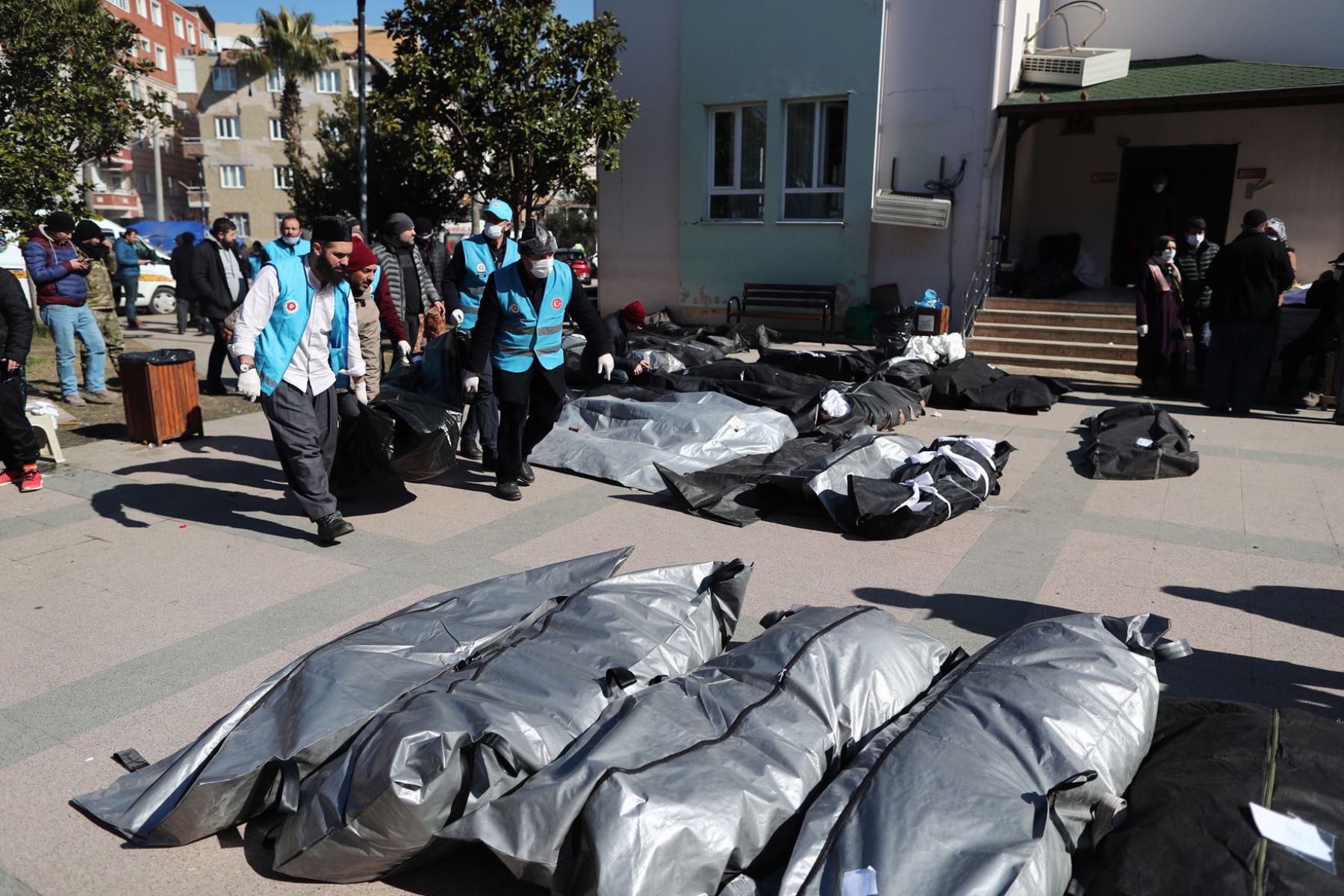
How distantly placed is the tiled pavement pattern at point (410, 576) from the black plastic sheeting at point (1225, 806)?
128 cm

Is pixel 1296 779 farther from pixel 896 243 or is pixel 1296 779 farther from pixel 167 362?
pixel 896 243

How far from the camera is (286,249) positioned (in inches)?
234

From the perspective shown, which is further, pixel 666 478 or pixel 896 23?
pixel 896 23

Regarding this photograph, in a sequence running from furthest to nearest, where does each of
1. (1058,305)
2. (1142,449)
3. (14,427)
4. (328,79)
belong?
(328,79), (1058,305), (1142,449), (14,427)

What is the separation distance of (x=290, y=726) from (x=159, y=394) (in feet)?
19.5

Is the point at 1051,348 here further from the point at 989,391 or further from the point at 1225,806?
the point at 1225,806

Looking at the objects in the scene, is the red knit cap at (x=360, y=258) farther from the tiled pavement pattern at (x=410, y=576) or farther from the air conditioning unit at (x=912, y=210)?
the air conditioning unit at (x=912, y=210)

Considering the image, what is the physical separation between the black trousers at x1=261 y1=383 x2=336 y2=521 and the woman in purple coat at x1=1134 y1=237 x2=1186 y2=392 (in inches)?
346

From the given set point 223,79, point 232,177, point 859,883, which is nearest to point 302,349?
point 859,883

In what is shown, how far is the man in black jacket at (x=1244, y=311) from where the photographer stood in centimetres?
A: 912

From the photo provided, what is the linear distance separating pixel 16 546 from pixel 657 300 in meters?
12.2

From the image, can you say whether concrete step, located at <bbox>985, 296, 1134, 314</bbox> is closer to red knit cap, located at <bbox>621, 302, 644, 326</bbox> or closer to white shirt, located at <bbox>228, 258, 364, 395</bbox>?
red knit cap, located at <bbox>621, 302, 644, 326</bbox>

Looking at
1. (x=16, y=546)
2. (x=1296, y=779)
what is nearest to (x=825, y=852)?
(x=1296, y=779)

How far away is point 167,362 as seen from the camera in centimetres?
802
